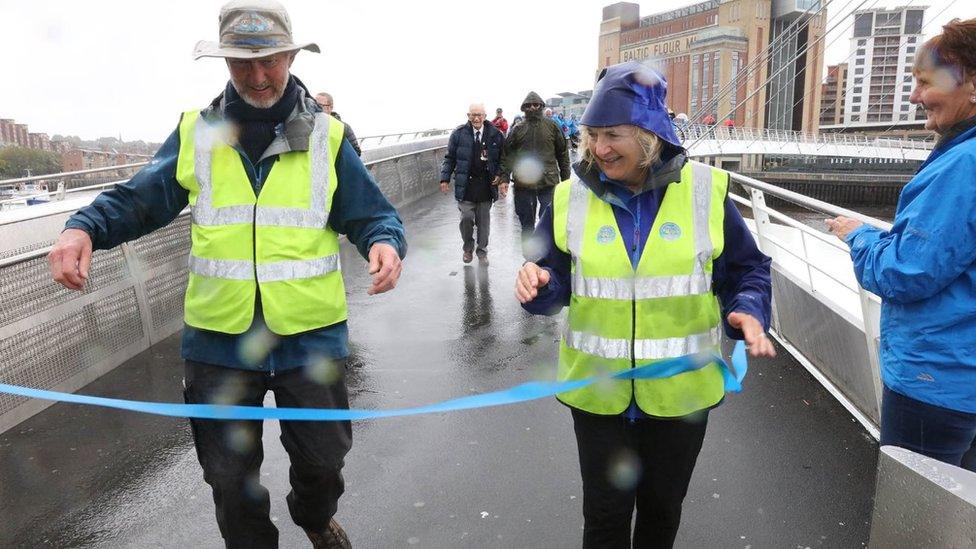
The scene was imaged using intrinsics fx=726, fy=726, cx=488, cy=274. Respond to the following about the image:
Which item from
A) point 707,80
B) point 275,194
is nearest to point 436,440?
point 275,194

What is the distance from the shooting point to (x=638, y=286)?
7.37 ft

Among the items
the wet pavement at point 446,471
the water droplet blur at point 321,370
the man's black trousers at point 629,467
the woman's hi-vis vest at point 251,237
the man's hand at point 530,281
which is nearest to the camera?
the man's hand at point 530,281

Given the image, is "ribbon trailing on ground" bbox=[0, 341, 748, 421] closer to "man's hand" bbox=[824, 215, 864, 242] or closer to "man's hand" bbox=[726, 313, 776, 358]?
"man's hand" bbox=[726, 313, 776, 358]

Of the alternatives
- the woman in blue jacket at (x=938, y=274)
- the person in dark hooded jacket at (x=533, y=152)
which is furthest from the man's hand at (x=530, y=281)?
the person in dark hooded jacket at (x=533, y=152)

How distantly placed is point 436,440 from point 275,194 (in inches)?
82.8

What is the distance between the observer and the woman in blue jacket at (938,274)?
2.04 metres

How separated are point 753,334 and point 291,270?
151 centimetres

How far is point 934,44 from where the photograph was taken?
225 centimetres

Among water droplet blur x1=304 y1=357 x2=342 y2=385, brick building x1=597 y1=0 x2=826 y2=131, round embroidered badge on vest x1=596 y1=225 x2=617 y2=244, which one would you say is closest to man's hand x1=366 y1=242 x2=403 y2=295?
water droplet blur x1=304 y1=357 x2=342 y2=385

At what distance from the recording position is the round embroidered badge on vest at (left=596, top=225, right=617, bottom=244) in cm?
227

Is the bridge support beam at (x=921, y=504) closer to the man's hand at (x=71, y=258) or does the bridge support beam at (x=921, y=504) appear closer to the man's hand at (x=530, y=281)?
the man's hand at (x=530, y=281)

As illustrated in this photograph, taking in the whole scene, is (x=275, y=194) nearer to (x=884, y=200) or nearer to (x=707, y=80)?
(x=884, y=200)

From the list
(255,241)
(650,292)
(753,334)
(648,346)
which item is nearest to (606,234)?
(650,292)

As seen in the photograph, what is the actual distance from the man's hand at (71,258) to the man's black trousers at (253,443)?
0.48 metres
